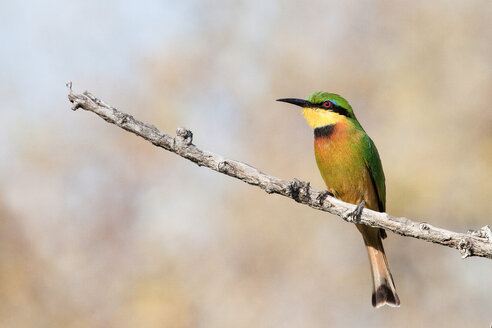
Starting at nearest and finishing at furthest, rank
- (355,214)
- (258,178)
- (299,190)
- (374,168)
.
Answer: (258,178) → (299,190) → (355,214) → (374,168)

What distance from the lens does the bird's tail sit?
514cm

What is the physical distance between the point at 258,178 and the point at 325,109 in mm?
1694

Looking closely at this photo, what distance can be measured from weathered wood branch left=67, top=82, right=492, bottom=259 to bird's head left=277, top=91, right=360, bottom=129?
4.42 ft

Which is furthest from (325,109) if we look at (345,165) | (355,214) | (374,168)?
(355,214)

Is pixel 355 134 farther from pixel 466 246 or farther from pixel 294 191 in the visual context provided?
pixel 466 246

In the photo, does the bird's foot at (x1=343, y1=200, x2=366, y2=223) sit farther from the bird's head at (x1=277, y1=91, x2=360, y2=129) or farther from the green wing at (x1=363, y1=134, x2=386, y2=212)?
the bird's head at (x1=277, y1=91, x2=360, y2=129)

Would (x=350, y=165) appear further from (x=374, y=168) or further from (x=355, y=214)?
(x=355, y=214)

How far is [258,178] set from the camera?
3744mm

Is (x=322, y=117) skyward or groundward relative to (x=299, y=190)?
skyward

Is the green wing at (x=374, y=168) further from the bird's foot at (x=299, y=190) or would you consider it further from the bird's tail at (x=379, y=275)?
the bird's foot at (x=299, y=190)

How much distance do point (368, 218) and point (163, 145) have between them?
5.22 ft

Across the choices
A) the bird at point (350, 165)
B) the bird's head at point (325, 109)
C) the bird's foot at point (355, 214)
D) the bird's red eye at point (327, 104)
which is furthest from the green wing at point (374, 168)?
the bird's foot at point (355, 214)

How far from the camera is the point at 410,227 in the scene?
144 inches

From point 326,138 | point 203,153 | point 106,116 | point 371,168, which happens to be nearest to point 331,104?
point 326,138
